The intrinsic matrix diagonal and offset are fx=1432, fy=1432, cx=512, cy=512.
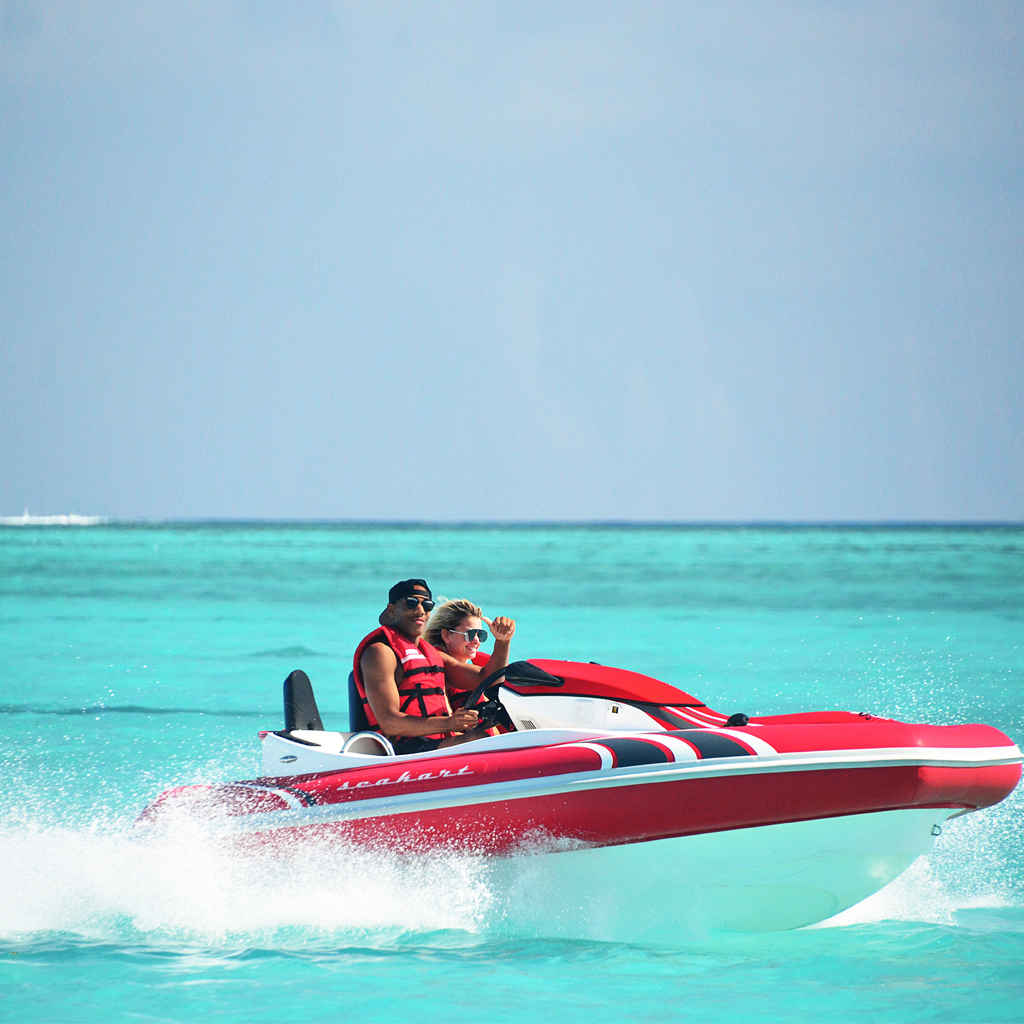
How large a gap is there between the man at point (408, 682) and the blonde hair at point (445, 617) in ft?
0.30

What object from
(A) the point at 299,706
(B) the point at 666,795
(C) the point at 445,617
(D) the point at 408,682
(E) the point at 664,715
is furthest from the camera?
(A) the point at 299,706

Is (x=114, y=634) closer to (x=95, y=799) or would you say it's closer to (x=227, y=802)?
(x=95, y=799)

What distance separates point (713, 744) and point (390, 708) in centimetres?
124

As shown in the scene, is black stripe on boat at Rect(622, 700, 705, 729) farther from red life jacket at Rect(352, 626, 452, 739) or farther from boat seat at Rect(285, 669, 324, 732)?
boat seat at Rect(285, 669, 324, 732)

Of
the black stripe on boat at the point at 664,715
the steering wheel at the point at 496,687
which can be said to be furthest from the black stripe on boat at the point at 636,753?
the steering wheel at the point at 496,687

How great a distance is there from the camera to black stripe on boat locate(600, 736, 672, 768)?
508cm

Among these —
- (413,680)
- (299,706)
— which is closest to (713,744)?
(413,680)

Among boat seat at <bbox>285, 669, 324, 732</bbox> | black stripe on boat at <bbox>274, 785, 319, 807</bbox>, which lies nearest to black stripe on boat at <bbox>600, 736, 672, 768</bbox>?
black stripe on boat at <bbox>274, 785, 319, 807</bbox>

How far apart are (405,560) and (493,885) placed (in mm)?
51878

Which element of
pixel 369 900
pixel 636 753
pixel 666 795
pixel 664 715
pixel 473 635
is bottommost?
pixel 369 900

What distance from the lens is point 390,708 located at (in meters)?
5.47

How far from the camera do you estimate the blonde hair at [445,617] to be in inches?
224

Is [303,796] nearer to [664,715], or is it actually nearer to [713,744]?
[664,715]

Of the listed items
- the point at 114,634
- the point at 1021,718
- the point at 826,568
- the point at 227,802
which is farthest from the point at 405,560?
the point at 227,802
